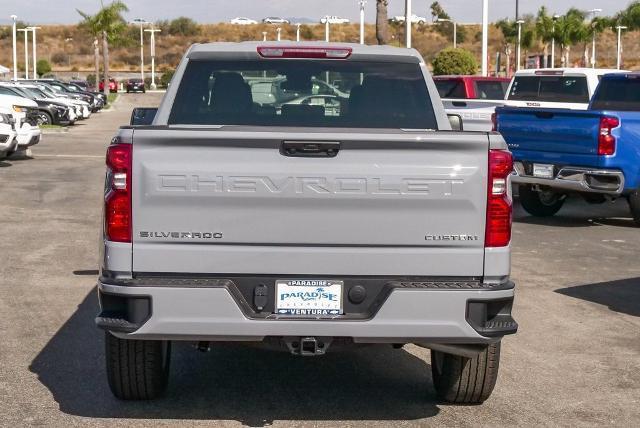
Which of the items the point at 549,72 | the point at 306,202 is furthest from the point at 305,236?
the point at 549,72

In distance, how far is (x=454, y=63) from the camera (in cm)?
5956

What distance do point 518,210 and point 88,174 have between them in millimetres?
8661

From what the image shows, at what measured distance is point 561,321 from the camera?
9352mm

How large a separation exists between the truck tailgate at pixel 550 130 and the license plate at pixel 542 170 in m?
0.20

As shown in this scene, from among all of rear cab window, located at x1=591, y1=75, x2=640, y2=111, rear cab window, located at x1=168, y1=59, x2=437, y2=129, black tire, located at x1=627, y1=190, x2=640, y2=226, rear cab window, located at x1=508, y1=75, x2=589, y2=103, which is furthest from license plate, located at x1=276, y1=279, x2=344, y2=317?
rear cab window, located at x1=508, y1=75, x2=589, y2=103

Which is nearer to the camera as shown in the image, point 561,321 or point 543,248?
point 561,321

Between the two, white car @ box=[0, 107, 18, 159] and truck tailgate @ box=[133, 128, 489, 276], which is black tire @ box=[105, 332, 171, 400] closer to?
truck tailgate @ box=[133, 128, 489, 276]

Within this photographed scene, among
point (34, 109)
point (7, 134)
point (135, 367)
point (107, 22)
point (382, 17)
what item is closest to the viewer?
point (135, 367)

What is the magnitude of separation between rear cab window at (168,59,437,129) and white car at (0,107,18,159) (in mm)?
17839

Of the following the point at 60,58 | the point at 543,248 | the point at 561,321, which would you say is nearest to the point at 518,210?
the point at 543,248

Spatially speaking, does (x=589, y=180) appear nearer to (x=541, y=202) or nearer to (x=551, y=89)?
(x=541, y=202)

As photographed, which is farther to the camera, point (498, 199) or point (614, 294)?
point (614, 294)

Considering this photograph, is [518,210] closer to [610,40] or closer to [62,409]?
[62,409]

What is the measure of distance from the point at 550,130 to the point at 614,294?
5.05 m
